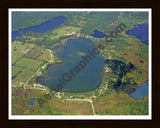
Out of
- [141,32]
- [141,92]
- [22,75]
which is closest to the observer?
[141,92]

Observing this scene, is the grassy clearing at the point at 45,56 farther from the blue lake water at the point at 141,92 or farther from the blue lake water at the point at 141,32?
the blue lake water at the point at 141,32

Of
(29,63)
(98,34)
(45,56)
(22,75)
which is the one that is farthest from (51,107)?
(98,34)

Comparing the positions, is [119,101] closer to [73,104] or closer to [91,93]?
[91,93]

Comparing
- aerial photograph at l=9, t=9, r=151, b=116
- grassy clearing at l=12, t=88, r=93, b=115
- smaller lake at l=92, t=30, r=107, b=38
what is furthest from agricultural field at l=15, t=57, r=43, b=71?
smaller lake at l=92, t=30, r=107, b=38

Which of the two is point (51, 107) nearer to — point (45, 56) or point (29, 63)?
point (29, 63)

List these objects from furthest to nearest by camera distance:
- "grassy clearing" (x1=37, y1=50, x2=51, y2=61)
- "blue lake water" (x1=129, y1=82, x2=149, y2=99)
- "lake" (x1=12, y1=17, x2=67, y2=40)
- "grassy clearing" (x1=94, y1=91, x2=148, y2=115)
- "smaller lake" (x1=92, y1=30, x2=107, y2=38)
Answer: "lake" (x1=12, y1=17, x2=67, y2=40), "smaller lake" (x1=92, y1=30, x2=107, y2=38), "grassy clearing" (x1=37, y1=50, x2=51, y2=61), "blue lake water" (x1=129, y1=82, x2=149, y2=99), "grassy clearing" (x1=94, y1=91, x2=148, y2=115)

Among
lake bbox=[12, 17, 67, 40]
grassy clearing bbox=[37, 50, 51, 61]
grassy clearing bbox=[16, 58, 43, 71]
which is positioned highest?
lake bbox=[12, 17, 67, 40]

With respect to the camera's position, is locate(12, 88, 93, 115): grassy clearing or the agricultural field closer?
locate(12, 88, 93, 115): grassy clearing

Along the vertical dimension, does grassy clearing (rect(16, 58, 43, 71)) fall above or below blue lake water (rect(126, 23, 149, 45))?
below

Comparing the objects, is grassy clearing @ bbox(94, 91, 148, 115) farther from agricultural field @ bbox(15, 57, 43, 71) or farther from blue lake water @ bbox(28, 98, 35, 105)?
agricultural field @ bbox(15, 57, 43, 71)
